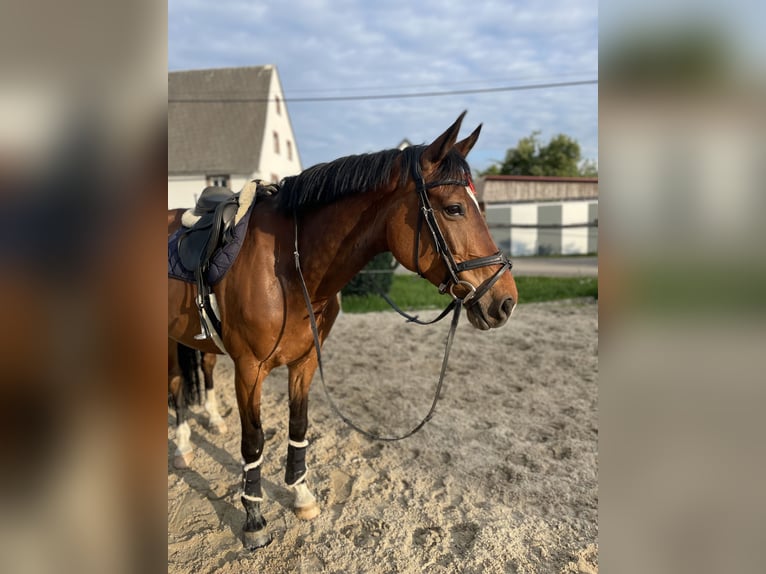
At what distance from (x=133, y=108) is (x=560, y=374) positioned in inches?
195

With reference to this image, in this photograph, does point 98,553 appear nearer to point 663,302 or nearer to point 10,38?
point 10,38

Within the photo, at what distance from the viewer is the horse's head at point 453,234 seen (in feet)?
6.32

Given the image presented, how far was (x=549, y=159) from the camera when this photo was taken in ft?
115

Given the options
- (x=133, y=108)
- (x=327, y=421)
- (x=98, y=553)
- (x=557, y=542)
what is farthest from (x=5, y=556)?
(x=327, y=421)

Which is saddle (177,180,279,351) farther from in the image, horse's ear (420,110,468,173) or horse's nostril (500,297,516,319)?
horse's nostril (500,297,516,319)

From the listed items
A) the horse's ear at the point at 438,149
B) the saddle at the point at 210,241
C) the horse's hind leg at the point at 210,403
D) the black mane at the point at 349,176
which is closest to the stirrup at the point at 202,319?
the saddle at the point at 210,241

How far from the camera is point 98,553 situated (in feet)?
1.82

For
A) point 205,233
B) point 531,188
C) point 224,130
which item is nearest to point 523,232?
point 531,188

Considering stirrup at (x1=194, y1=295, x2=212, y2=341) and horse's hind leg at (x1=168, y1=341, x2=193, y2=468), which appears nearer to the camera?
stirrup at (x1=194, y1=295, x2=212, y2=341)

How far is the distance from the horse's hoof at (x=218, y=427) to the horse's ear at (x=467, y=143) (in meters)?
3.02

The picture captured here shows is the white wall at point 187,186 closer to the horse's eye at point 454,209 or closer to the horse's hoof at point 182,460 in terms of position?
the horse's hoof at point 182,460

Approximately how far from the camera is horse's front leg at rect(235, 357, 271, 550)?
93.4 inches

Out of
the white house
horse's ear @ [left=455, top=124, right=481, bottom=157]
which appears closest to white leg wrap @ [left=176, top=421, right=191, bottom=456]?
horse's ear @ [left=455, top=124, right=481, bottom=157]

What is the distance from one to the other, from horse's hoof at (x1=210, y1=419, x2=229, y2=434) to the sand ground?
0.22 feet
